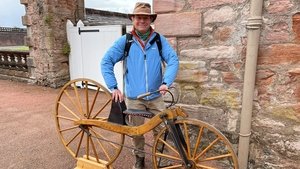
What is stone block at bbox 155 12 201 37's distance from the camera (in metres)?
2.83

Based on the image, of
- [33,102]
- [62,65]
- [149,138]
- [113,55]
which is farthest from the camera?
[62,65]

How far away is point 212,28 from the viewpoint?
277 cm

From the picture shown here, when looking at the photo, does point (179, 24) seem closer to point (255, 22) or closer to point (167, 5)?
point (167, 5)

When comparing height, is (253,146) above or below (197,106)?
below

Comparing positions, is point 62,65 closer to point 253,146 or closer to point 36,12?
point 36,12

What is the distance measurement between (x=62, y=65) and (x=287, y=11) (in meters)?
6.59

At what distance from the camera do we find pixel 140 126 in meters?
2.49

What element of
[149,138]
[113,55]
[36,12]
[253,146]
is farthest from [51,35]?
[253,146]

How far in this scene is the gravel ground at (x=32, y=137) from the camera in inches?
129

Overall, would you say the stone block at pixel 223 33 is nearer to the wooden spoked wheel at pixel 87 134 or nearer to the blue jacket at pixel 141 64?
the blue jacket at pixel 141 64

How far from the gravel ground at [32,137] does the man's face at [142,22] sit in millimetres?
1615

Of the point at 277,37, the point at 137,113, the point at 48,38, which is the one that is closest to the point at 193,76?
the point at 137,113

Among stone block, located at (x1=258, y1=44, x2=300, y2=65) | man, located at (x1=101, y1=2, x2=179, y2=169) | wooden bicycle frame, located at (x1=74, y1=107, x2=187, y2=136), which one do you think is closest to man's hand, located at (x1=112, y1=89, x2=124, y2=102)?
man, located at (x1=101, y1=2, x2=179, y2=169)

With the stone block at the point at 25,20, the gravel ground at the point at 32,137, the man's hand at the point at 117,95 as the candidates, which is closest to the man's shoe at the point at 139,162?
the gravel ground at the point at 32,137
